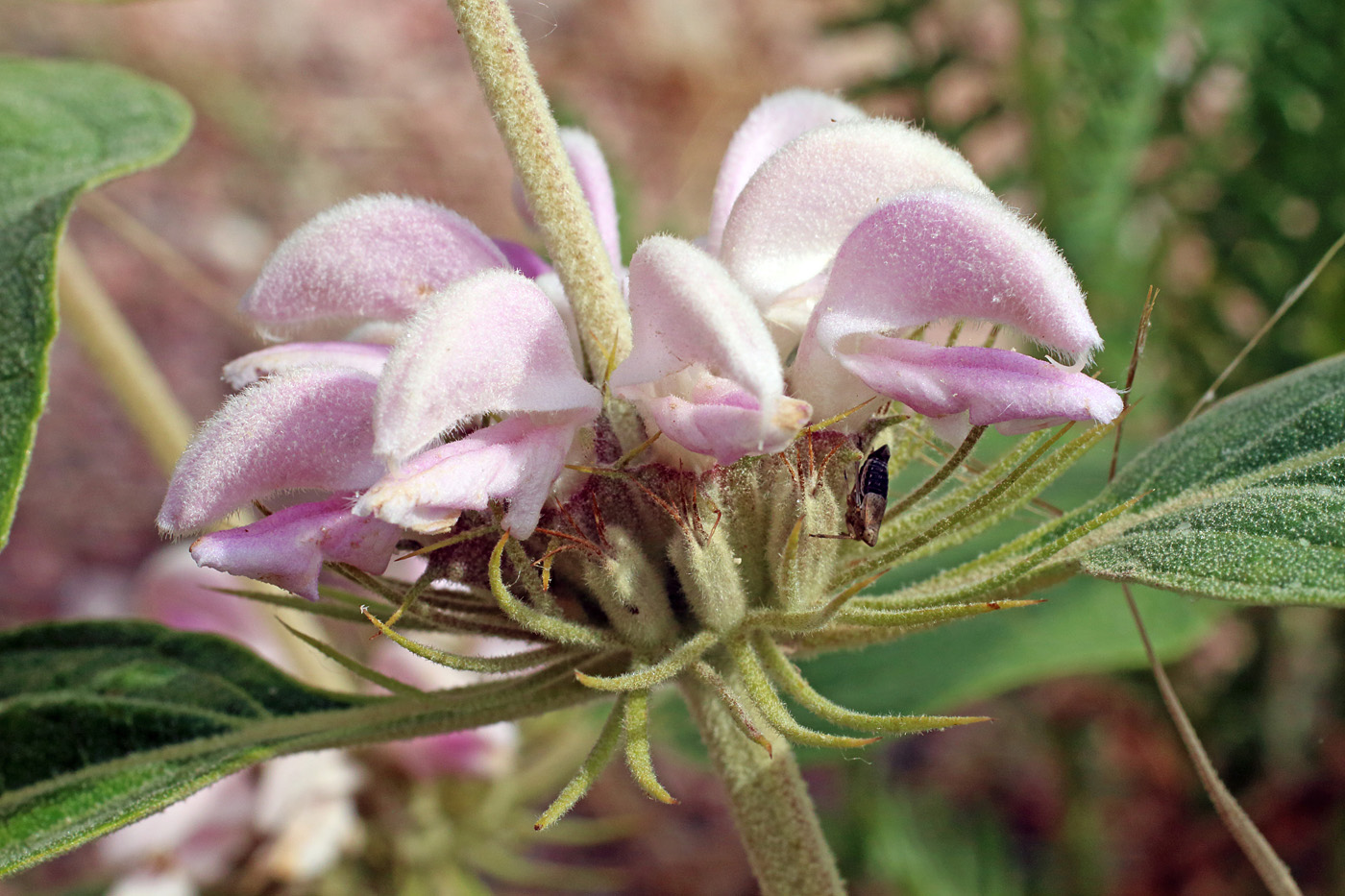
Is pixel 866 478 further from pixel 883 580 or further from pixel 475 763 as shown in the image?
pixel 475 763

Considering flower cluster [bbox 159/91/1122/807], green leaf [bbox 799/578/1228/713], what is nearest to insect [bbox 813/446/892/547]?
flower cluster [bbox 159/91/1122/807]

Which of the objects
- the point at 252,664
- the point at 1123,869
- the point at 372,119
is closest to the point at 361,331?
the point at 252,664

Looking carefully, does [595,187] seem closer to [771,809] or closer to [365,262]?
[365,262]

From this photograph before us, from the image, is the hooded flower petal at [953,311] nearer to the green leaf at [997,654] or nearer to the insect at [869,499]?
the insect at [869,499]

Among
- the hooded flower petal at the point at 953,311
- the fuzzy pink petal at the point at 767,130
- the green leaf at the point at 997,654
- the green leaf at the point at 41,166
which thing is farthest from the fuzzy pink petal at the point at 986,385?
the green leaf at the point at 997,654

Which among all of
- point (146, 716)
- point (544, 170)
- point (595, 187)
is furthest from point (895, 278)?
point (146, 716)

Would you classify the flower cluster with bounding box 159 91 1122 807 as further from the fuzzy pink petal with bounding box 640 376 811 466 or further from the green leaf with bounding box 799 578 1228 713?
the green leaf with bounding box 799 578 1228 713
